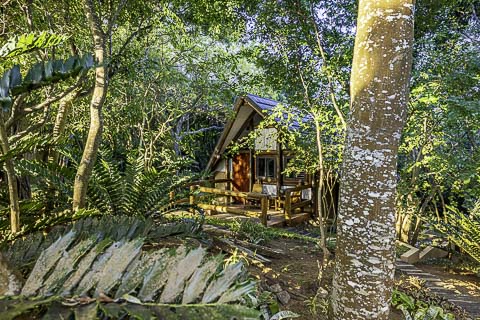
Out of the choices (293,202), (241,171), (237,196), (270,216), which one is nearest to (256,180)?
(241,171)

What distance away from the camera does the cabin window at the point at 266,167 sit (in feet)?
33.7

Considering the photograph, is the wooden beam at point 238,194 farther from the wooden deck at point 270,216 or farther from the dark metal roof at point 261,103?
the dark metal roof at point 261,103

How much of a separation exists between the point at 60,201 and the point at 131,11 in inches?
96.1

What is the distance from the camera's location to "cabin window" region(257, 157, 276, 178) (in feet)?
33.7

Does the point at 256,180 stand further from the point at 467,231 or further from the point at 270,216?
the point at 467,231

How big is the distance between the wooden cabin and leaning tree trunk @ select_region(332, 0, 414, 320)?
224 inches

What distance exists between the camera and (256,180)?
10562 millimetres

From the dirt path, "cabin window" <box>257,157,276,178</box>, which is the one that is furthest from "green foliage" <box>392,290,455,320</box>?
"cabin window" <box>257,157,276,178</box>

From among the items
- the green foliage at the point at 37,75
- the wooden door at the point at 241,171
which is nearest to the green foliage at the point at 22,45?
the green foliage at the point at 37,75

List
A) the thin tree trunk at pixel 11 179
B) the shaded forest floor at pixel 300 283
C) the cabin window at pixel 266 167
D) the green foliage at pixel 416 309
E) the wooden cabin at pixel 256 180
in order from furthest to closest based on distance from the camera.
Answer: the cabin window at pixel 266 167 < the wooden cabin at pixel 256 180 < the green foliage at pixel 416 309 < the shaded forest floor at pixel 300 283 < the thin tree trunk at pixel 11 179

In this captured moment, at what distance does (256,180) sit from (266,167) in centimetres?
59

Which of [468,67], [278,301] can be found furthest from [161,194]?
[468,67]

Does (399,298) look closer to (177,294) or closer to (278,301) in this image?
(278,301)

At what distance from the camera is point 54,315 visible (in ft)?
2.24
